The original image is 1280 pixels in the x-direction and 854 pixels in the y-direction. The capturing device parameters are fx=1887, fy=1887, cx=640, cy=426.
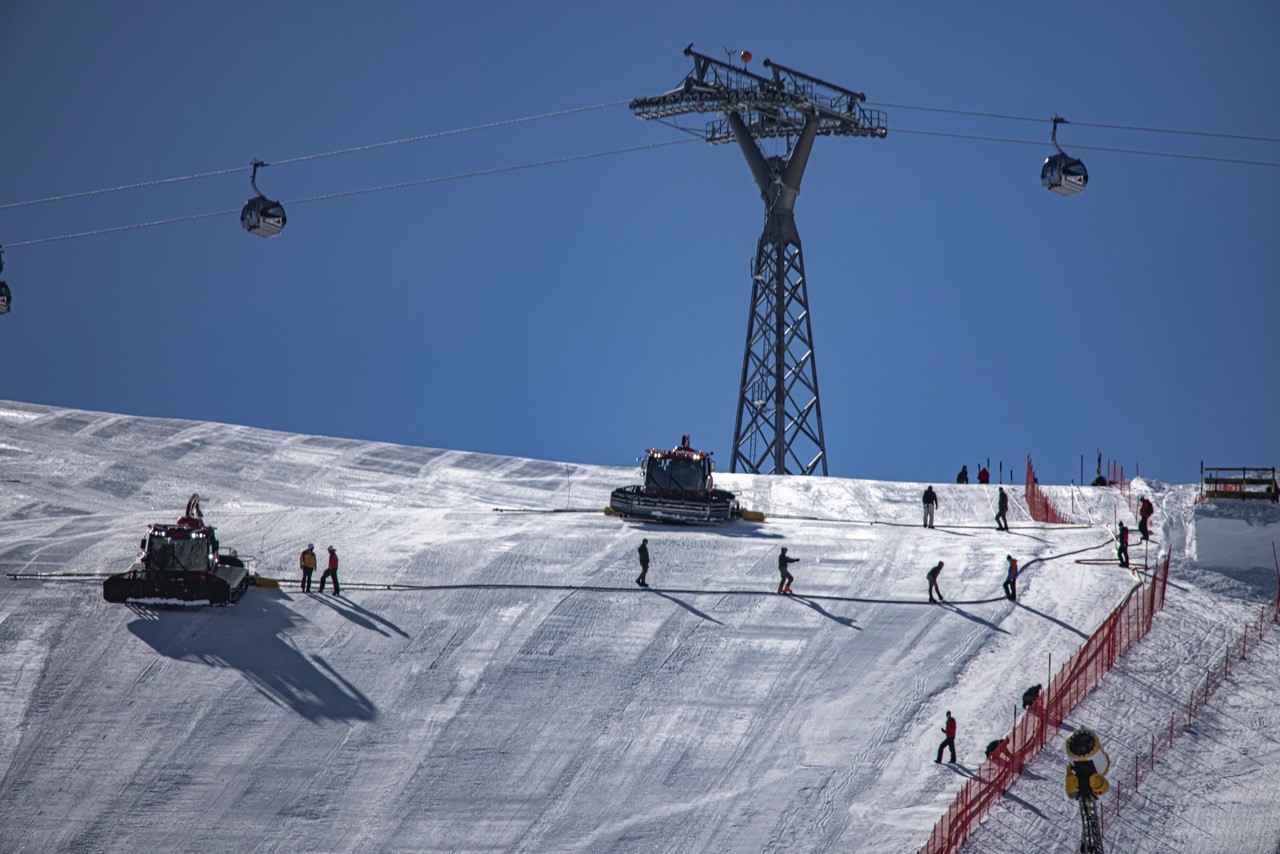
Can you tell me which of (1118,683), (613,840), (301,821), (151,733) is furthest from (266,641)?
(1118,683)

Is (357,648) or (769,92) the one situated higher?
(769,92)

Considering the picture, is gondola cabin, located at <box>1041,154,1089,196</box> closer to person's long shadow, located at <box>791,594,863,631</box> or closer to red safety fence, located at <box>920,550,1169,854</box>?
red safety fence, located at <box>920,550,1169,854</box>

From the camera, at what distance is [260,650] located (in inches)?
1420

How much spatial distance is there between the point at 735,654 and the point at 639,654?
71.8 inches

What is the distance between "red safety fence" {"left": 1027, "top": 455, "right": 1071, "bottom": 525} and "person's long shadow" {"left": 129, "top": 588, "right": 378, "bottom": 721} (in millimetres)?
20813

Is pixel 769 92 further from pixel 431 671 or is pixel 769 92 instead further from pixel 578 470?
pixel 431 671

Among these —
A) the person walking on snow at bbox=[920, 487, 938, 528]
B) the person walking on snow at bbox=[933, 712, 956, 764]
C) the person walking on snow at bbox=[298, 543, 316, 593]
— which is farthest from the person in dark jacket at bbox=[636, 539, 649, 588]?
the person walking on snow at bbox=[933, 712, 956, 764]

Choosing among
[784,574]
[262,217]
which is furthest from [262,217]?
[784,574]

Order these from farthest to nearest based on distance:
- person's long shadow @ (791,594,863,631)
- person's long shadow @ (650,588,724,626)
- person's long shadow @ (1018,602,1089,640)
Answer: person's long shadow @ (650,588,724,626) → person's long shadow @ (791,594,863,631) → person's long shadow @ (1018,602,1089,640)

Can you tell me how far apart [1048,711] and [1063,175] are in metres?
15.2

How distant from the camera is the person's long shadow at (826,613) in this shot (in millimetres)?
37375

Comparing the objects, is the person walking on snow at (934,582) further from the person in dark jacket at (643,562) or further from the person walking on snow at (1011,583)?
the person in dark jacket at (643,562)

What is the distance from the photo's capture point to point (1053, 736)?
31.6 m

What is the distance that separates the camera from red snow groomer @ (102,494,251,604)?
37.7 metres
